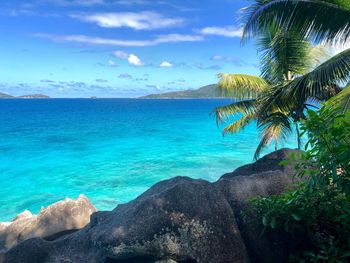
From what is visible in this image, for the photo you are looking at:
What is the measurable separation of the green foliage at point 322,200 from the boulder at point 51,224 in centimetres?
612

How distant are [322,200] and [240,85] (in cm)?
950

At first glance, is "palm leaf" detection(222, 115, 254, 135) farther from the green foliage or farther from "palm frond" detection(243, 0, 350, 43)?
the green foliage

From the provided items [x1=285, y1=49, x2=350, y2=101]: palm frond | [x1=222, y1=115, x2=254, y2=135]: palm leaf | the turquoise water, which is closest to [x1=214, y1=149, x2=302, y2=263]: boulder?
[x1=285, y1=49, x2=350, y2=101]: palm frond

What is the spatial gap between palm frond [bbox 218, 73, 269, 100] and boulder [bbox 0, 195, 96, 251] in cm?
624

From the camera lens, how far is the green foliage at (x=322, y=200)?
294 cm

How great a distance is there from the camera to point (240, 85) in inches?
500

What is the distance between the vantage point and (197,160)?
83.7 feet

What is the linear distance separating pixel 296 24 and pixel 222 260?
6.48 meters

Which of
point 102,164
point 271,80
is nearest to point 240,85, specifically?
point 271,80

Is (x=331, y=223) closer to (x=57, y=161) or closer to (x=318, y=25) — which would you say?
(x=318, y=25)

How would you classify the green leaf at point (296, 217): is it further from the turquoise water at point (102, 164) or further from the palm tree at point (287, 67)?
the turquoise water at point (102, 164)

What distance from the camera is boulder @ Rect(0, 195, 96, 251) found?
863 cm

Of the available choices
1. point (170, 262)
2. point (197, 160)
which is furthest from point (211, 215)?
point (197, 160)

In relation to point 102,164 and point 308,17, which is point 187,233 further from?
point 102,164
